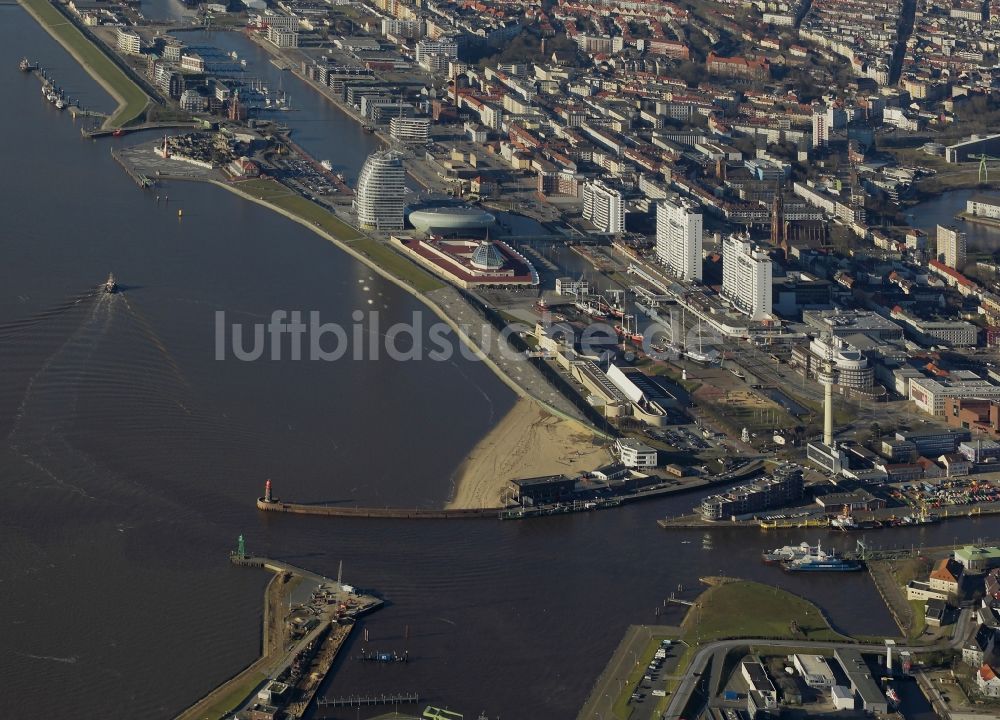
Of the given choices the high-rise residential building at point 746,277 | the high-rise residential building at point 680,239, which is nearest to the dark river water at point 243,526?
the high-rise residential building at point 680,239

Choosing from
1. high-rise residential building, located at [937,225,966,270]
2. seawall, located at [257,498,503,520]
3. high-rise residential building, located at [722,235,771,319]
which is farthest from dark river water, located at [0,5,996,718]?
high-rise residential building, located at [937,225,966,270]

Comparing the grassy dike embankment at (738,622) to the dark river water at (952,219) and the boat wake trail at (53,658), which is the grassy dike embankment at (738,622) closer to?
the boat wake trail at (53,658)

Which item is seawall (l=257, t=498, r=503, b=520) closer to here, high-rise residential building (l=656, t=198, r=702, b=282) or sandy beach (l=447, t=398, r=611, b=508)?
sandy beach (l=447, t=398, r=611, b=508)

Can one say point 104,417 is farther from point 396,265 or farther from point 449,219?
point 449,219

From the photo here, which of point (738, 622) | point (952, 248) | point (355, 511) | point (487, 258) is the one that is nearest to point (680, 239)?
point (487, 258)

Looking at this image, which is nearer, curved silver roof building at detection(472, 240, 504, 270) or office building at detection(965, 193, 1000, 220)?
curved silver roof building at detection(472, 240, 504, 270)

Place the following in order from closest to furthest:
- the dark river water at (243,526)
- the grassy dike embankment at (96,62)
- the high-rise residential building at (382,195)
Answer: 1. the dark river water at (243,526)
2. the high-rise residential building at (382,195)
3. the grassy dike embankment at (96,62)
